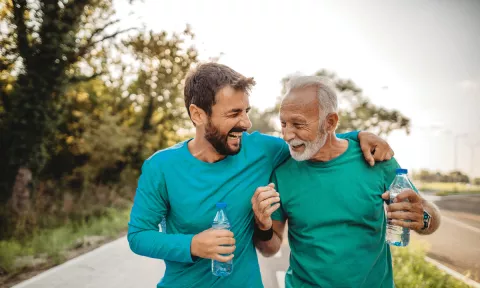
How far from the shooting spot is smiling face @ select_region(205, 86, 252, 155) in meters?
2.38

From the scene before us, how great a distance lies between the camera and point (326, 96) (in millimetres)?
2500

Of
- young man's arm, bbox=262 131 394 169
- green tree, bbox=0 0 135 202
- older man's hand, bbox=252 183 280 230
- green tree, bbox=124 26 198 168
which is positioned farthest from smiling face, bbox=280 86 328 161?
green tree, bbox=124 26 198 168

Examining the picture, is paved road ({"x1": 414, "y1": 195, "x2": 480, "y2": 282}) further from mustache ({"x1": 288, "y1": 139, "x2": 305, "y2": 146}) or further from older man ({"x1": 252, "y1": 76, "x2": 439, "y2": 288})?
mustache ({"x1": 288, "y1": 139, "x2": 305, "y2": 146})

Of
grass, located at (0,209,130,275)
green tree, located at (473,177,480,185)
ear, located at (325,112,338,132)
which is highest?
ear, located at (325,112,338,132)

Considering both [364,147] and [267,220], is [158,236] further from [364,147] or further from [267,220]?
[364,147]

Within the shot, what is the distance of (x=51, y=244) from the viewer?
27.0ft

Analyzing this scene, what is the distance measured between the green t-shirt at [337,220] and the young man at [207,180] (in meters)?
0.16

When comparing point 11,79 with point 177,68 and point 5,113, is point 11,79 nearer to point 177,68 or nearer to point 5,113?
point 5,113

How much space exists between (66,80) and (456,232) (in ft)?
38.3

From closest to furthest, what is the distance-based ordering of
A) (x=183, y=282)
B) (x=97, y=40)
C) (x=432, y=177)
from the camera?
(x=183, y=282), (x=97, y=40), (x=432, y=177)

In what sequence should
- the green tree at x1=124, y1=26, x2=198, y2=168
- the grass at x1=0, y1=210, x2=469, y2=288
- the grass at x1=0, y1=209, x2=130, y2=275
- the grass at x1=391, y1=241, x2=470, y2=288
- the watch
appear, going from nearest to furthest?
the watch
the grass at x1=391, y1=241, x2=470, y2=288
the grass at x1=0, y1=210, x2=469, y2=288
the grass at x1=0, y1=209, x2=130, y2=275
the green tree at x1=124, y1=26, x2=198, y2=168

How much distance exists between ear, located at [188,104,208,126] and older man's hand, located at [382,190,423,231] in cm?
126

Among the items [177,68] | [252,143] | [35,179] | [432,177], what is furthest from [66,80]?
[432,177]

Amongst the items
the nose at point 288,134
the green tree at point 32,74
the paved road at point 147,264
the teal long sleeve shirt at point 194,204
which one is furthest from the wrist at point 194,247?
the green tree at point 32,74
